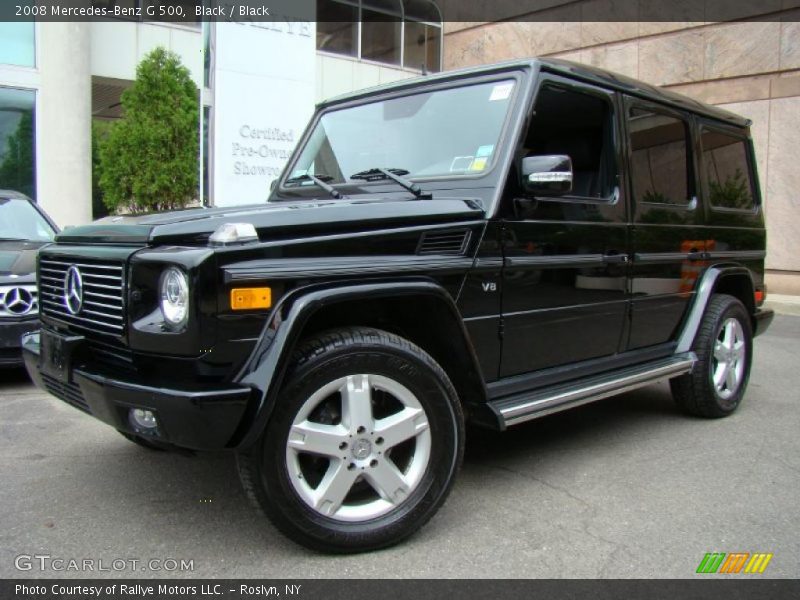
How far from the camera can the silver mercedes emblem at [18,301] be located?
5234 millimetres

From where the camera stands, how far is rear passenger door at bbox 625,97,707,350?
13.5 feet

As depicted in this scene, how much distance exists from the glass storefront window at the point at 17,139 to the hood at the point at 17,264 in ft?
26.3

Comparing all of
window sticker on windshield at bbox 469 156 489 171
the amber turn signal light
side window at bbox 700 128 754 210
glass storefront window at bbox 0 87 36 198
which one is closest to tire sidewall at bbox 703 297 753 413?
side window at bbox 700 128 754 210

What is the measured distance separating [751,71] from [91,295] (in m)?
14.5

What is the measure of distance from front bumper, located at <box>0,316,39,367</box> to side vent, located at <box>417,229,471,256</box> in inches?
143

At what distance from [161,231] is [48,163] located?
12.1m

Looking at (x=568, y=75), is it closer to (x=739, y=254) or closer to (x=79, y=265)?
(x=739, y=254)

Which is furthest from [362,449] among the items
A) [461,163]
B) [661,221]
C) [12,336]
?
[12,336]

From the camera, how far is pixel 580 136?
3893mm

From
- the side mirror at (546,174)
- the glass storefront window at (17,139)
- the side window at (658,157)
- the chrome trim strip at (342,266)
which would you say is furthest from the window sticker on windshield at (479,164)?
the glass storefront window at (17,139)

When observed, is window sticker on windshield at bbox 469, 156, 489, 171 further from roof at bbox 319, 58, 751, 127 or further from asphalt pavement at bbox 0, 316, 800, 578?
asphalt pavement at bbox 0, 316, 800, 578

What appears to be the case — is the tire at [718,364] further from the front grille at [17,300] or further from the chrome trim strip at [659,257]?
the front grille at [17,300]

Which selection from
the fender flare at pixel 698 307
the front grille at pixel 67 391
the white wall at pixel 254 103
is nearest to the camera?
the front grille at pixel 67 391
